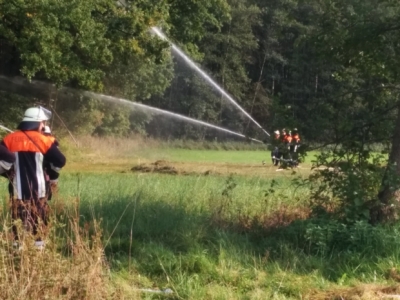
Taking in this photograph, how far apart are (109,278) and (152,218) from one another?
324 centimetres

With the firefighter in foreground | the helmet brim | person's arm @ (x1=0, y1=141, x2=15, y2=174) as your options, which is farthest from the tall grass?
the helmet brim

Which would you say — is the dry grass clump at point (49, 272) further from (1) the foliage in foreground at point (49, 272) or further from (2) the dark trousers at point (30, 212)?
(2) the dark trousers at point (30, 212)

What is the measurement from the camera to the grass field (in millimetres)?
6418

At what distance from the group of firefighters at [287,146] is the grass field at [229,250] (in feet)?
2.45

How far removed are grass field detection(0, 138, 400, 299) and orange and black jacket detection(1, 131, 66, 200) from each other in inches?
12.3

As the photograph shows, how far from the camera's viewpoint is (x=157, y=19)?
2825cm

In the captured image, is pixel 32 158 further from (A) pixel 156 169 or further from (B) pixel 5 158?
(A) pixel 156 169

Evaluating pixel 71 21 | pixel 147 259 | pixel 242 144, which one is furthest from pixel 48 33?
pixel 242 144

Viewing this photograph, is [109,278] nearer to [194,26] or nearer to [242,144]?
[194,26]

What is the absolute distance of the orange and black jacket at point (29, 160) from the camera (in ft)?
22.8

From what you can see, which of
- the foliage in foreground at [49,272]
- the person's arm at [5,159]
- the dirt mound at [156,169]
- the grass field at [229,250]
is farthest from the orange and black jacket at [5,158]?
the dirt mound at [156,169]

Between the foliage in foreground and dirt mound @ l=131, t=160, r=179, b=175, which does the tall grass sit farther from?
dirt mound @ l=131, t=160, r=179, b=175

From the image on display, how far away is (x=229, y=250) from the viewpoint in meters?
7.63

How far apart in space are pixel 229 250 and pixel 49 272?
8.81 feet
